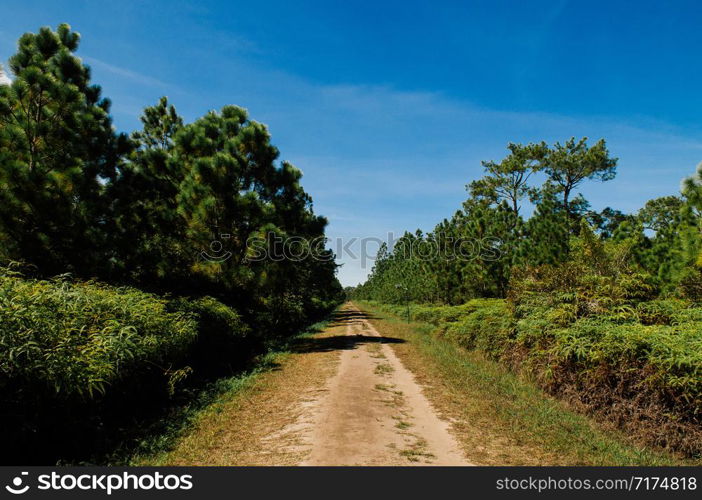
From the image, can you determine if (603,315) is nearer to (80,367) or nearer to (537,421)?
(537,421)

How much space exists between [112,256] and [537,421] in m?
10.3

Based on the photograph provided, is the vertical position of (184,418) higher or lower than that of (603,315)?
lower

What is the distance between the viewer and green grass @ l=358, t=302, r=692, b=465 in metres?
4.83

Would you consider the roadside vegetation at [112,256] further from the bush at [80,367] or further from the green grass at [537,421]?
the green grass at [537,421]

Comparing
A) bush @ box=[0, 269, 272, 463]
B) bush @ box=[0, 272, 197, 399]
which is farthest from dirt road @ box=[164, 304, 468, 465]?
bush @ box=[0, 272, 197, 399]

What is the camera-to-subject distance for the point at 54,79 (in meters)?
8.25

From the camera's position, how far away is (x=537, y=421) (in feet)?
20.0

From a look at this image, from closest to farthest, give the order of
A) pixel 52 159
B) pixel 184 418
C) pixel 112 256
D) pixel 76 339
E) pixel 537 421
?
pixel 76 339 < pixel 537 421 < pixel 184 418 < pixel 52 159 < pixel 112 256

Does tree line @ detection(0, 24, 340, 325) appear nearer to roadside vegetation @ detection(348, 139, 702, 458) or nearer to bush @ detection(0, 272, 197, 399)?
bush @ detection(0, 272, 197, 399)

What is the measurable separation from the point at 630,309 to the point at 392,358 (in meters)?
6.83

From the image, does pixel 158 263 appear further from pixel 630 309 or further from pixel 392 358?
pixel 630 309

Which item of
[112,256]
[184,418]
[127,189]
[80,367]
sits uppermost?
[127,189]

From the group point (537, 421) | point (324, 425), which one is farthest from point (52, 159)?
point (537, 421)
